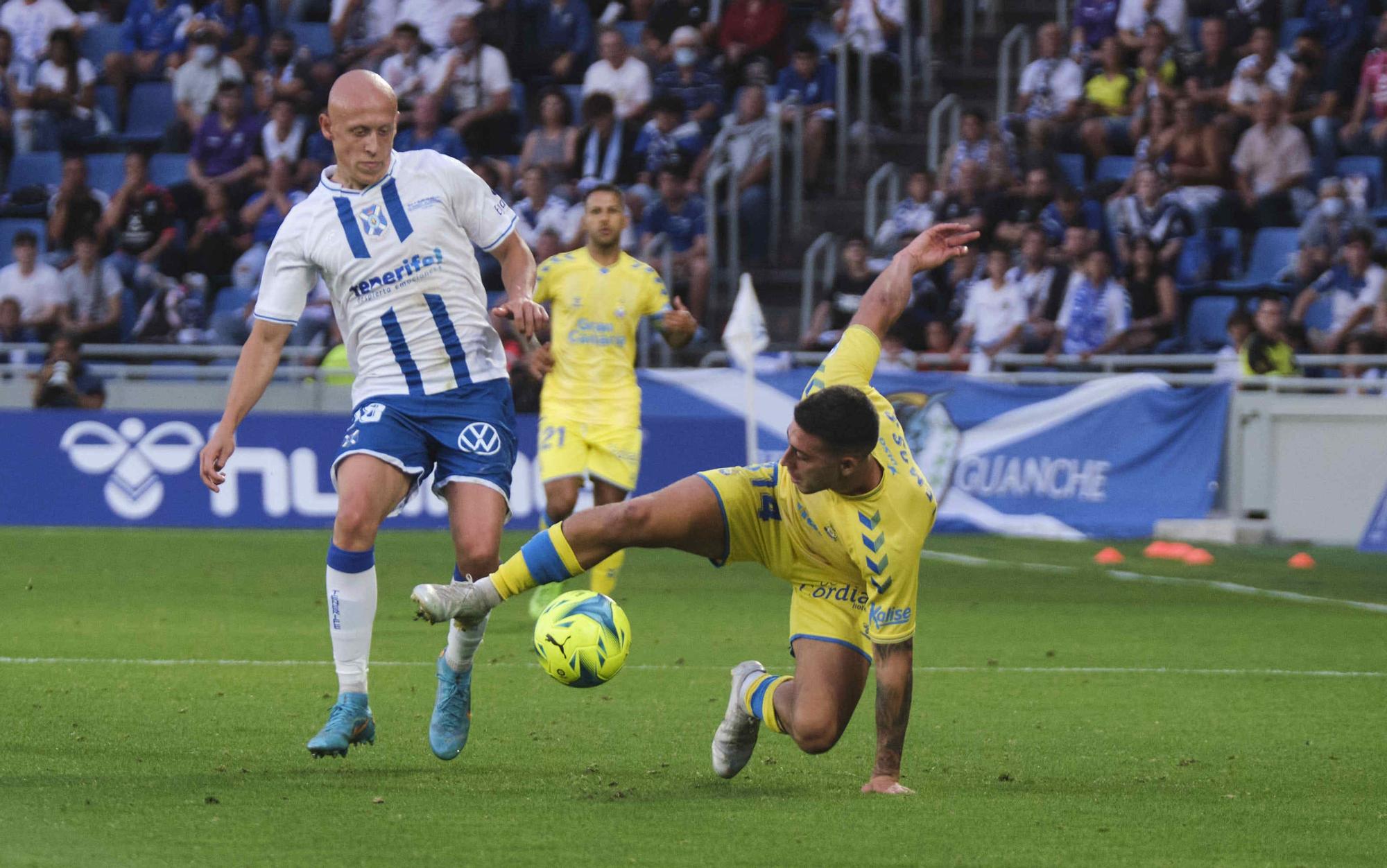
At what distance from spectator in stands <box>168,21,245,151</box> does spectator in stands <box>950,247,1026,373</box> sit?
8840 mm

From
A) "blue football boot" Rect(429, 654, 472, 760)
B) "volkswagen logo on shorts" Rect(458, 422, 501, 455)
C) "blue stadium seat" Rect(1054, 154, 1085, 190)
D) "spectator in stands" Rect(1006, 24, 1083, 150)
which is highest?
"spectator in stands" Rect(1006, 24, 1083, 150)

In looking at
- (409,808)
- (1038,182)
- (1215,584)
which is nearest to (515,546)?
(1215,584)

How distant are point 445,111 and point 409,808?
54.6 ft

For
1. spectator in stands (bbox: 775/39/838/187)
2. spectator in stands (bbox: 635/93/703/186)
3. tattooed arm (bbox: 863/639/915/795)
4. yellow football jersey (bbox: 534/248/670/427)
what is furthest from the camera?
spectator in stands (bbox: 775/39/838/187)

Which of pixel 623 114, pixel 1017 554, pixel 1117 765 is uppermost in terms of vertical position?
pixel 623 114

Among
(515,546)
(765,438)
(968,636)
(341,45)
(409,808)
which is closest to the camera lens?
(409,808)

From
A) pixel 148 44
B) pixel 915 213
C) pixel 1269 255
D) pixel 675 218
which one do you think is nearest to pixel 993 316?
pixel 915 213

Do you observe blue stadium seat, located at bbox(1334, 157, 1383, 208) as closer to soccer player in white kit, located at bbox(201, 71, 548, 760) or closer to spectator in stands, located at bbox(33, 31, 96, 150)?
spectator in stands, located at bbox(33, 31, 96, 150)

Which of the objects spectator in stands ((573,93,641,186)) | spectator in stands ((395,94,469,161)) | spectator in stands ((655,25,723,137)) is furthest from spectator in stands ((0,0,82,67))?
spectator in stands ((655,25,723,137))

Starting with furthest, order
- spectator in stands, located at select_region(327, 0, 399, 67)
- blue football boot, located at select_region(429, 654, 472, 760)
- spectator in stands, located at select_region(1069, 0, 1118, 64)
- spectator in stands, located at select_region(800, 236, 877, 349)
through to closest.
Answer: spectator in stands, located at select_region(327, 0, 399, 67) < spectator in stands, located at select_region(1069, 0, 1118, 64) < spectator in stands, located at select_region(800, 236, 877, 349) < blue football boot, located at select_region(429, 654, 472, 760)

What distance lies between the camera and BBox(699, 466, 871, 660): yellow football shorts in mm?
6312

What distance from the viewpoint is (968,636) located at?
10.7 metres

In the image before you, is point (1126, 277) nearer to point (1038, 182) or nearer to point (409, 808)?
point (1038, 182)

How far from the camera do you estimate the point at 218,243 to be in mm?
20469
